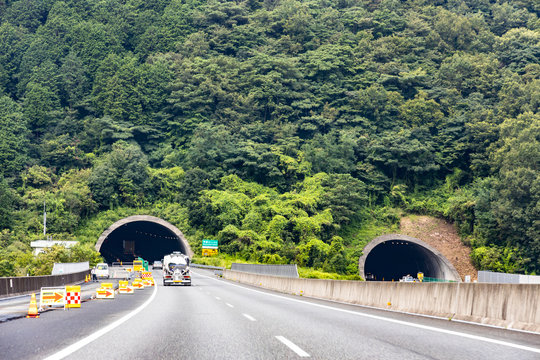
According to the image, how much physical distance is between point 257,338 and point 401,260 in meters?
68.8

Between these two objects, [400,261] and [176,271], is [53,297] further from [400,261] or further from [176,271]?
[400,261]

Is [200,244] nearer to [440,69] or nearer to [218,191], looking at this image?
[218,191]

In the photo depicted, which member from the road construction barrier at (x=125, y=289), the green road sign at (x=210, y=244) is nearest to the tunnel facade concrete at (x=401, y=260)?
the green road sign at (x=210, y=244)

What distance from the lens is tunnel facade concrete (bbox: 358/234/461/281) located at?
63.1m

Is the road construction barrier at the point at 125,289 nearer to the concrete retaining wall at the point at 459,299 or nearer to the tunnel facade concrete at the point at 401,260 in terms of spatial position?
the concrete retaining wall at the point at 459,299

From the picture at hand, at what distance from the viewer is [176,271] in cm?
3891

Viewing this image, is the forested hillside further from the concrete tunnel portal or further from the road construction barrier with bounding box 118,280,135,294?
the road construction barrier with bounding box 118,280,135,294

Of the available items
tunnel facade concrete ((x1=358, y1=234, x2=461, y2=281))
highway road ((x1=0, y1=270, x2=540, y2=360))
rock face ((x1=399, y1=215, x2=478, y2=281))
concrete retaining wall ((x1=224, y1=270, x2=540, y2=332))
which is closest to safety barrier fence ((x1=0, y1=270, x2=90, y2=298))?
highway road ((x1=0, y1=270, x2=540, y2=360))

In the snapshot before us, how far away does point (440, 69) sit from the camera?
291 feet

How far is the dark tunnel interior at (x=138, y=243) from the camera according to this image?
8544 cm

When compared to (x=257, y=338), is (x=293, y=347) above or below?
above

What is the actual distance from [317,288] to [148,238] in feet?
239

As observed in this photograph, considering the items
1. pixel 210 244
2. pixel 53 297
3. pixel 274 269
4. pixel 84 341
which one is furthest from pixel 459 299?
pixel 210 244

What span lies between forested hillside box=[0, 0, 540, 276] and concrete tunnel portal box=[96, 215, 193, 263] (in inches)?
78.2
